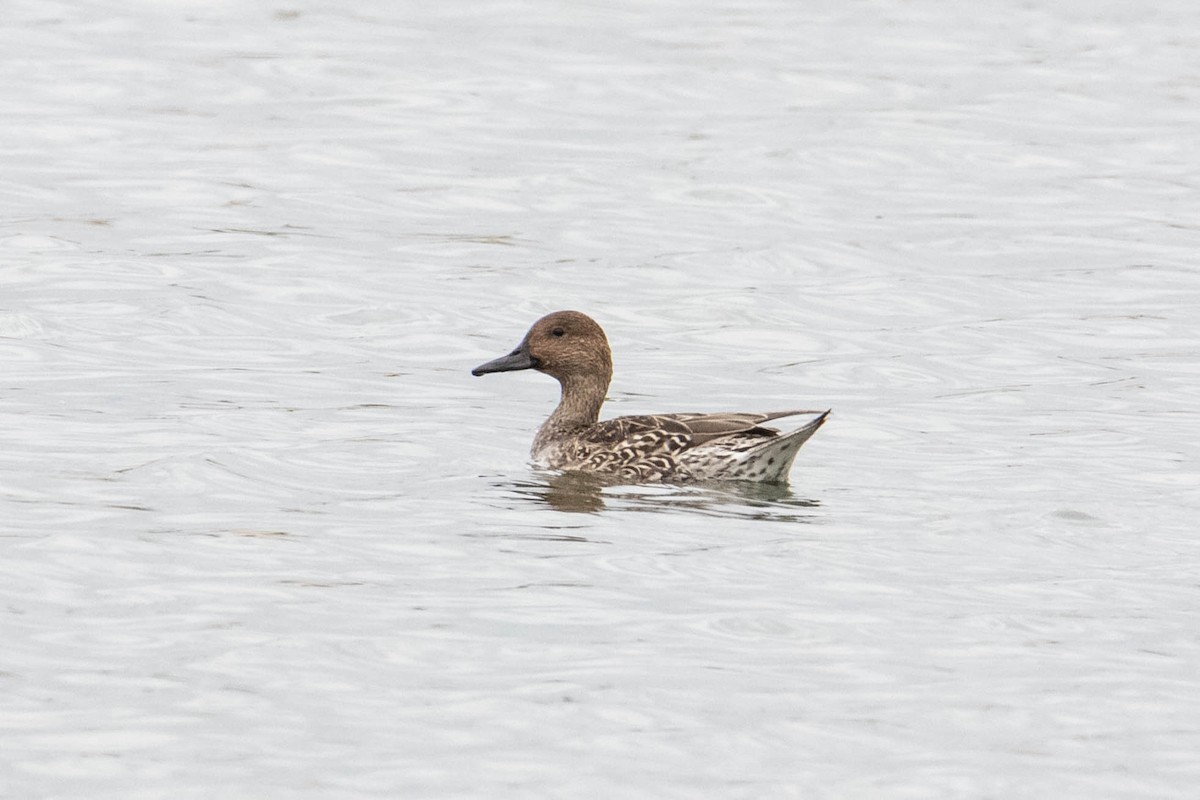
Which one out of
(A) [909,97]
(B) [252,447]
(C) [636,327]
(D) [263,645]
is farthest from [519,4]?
(D) [263,645]

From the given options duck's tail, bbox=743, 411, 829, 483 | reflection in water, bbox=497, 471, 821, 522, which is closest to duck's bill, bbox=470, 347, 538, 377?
reflection in water, bbox=497, 471, 821, 522

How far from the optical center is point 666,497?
1099 cm

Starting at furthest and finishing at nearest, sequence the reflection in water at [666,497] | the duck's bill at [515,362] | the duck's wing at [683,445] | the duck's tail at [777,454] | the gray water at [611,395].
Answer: the duck's bill at [515,362] < the duck's wing at [683,445] < the duck's tail at [777,454] < the reflection in water at [666,497] < the gray water at [611,395]

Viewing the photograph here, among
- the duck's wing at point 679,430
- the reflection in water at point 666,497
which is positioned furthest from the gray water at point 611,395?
the duck's wing at point 679,430

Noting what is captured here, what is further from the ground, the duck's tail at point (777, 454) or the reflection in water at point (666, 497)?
the duck's tail at point (777, 454)

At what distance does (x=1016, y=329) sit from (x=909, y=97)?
377 inches

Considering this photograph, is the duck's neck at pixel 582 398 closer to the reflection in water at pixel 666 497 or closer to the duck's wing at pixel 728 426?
the reflection in water at pixel 666 497

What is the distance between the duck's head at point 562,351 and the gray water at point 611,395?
49 centimetres

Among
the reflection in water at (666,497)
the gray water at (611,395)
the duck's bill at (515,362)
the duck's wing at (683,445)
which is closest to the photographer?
the gray water at (611,395)

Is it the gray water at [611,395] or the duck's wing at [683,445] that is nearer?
the gray water at [611,395]

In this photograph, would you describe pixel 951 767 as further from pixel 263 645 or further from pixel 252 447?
pixel 252 447

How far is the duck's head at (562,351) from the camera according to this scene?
12570 millimetres

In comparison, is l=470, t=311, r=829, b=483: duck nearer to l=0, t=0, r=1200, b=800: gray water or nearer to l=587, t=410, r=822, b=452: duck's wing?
l=587, t=410, r=822, b=452: duck's wing

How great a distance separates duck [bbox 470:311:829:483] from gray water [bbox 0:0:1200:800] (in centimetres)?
27
